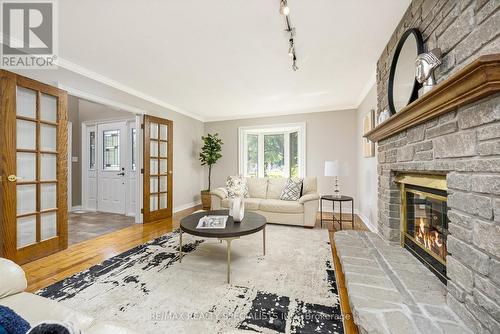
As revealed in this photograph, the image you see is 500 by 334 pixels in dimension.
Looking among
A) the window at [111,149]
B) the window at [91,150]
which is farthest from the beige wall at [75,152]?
the window at [111,149]

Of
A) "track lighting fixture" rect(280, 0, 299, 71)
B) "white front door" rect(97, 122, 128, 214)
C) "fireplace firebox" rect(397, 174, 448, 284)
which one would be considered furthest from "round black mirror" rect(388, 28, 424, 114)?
"white front door" rect(97, 122, 128, 214)

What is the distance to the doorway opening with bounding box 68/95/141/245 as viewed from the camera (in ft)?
16.0

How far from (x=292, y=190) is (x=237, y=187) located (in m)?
1.15

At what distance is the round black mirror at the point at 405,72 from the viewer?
72.1 inches

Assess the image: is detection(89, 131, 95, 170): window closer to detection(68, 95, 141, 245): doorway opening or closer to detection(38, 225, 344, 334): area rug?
detection(68, 95, 141, 245): doorway opening

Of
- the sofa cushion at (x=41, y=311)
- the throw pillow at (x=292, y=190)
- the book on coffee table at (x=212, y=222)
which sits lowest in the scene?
the sofa cushion at (x=41, y=311)

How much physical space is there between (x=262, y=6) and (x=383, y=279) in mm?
2395

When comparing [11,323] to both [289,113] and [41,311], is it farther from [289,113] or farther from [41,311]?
[289,113]

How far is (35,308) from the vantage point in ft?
3.26

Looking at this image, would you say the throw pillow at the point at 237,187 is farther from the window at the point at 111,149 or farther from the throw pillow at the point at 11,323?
the throw pillow at the point at 11,323

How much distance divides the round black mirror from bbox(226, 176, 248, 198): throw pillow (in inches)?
121

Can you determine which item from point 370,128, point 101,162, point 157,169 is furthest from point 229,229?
point 101,162

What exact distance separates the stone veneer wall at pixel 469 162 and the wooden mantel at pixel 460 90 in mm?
72

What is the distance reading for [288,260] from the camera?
2.50 metres
